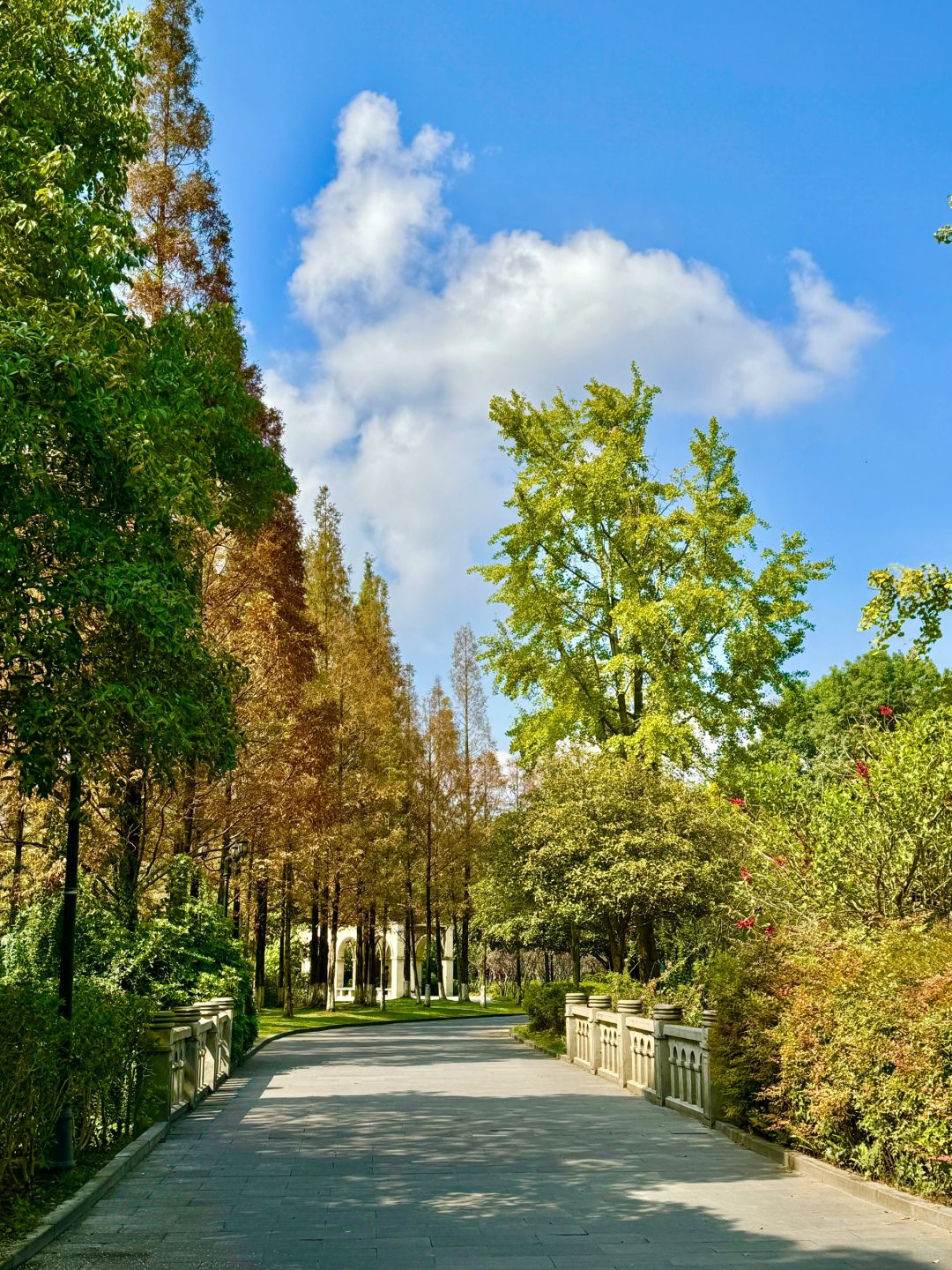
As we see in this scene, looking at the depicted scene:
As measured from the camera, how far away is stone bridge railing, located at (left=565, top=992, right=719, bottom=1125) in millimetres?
13086

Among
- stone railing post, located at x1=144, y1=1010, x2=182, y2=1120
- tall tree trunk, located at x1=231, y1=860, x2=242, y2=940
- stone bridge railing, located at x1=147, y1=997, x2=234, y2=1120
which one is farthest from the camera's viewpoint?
tall tree trunk, located at x1=231, y1=860, x2=242, y2=940

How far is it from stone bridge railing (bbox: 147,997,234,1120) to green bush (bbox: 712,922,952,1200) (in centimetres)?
576

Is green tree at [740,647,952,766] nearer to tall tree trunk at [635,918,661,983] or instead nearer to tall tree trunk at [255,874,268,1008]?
tall tree trunk at [635,918,661,983]

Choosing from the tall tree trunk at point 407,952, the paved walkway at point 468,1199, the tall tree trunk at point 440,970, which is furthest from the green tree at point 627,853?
the tall tree trunk at point 440,970

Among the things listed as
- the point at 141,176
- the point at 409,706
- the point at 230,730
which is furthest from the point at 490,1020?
the point at 230,730

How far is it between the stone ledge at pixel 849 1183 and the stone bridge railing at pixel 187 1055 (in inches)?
231

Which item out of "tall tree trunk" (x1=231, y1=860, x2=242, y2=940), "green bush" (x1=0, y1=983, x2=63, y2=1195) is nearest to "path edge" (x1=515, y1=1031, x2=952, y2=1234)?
"green bush" (x1=0, y1=983, x2=63, y2=1195)

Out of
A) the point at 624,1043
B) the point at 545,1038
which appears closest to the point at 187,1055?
the point at 624,1043

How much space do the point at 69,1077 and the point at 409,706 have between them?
39.7m

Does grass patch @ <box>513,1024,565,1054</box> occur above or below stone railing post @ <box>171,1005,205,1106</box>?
below

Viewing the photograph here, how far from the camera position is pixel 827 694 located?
156 ft

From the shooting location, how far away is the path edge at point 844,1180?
7.89 meters

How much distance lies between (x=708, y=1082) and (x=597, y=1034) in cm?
732

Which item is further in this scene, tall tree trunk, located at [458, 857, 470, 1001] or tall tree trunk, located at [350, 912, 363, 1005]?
tall tree trunk, located at [458, 857, 470, 1001]
